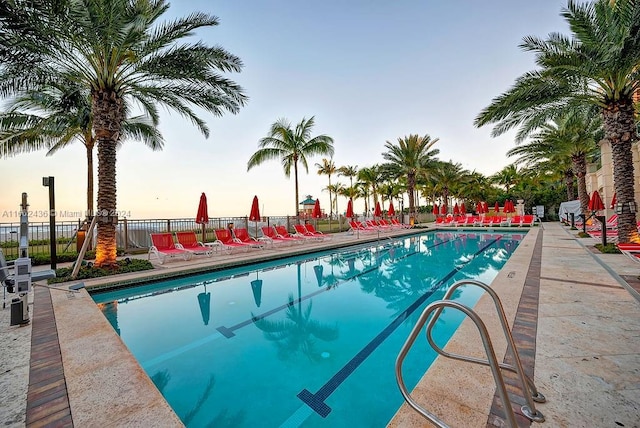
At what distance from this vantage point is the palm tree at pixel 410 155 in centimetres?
2239

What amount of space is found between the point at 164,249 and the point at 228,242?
2.63m

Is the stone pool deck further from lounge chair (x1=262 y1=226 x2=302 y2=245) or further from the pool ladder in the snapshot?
lounge chair (x1=262 y1=226 x2=302 y2=245)

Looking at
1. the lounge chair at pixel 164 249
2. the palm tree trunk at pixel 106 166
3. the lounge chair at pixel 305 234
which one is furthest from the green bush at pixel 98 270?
the lounge chair at pixel 305 234

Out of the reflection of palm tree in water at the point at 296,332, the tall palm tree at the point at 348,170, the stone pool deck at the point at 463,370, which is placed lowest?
the reflection of palm tree in water at the point at 296,332

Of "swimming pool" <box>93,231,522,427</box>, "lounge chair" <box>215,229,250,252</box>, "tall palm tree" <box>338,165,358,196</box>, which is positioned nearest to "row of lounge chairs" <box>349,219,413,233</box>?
"lounge chair" <box>215,229,250,252</box>

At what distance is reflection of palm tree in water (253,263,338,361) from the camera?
3.99 m

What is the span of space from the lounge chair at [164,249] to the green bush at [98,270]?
2.56ft

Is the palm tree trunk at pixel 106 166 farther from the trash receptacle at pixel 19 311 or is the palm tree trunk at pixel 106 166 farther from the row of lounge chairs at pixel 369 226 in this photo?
the row of lounge chairs at pixel 369 226

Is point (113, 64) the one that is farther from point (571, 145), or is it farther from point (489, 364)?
point (571, 145)

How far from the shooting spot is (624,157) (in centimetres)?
845

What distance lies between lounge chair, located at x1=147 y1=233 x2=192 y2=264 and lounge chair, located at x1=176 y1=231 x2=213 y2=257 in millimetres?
210

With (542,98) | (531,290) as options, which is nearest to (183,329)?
(531,290)

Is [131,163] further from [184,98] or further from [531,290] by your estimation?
[531,290]

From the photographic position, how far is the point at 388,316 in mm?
5207
